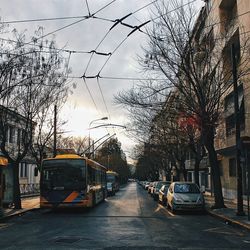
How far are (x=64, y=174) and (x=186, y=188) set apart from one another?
6.74 meters

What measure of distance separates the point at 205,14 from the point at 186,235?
15179 mm

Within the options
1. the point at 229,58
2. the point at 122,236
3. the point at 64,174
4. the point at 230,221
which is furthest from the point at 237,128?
the point at 64,174

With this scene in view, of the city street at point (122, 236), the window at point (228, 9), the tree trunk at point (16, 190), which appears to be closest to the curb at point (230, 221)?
the city street at point (122, 236)

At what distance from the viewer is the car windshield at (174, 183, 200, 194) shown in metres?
23.4

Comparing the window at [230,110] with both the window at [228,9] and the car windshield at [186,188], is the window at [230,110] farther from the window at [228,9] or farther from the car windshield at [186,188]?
the car windshield at [186,188]

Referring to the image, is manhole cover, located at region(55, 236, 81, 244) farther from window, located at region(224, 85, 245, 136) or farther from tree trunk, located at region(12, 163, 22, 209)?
window, located at region(224, 85, 245, 136)

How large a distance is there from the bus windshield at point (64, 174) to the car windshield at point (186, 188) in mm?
5155

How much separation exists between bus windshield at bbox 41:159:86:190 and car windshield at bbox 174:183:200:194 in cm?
515

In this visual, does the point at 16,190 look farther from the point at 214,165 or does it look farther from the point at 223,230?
the point at 223,230

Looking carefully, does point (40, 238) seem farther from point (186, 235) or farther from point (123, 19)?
point (123, 19)

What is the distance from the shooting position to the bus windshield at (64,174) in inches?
899

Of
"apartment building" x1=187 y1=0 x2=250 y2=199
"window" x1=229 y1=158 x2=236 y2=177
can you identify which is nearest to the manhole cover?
"apartment building" x1=187 y1=0 x2=250 y2=199

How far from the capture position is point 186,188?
2372 centimetres

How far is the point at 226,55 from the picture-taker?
2398cm
